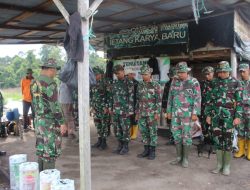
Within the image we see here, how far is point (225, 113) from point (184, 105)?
2.33ft

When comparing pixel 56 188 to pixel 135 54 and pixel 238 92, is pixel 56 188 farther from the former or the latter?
pixel 135 54

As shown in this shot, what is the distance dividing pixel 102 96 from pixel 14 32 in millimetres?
3850

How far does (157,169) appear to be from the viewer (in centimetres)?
556

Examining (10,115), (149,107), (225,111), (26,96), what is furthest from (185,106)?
(26,96)

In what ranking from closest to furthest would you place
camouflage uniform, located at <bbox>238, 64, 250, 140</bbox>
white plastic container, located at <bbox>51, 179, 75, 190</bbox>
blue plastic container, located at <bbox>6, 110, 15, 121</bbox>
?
1. white plastic container, located at <bbox>51, 179, 75, 190</bbox>
2. camouflage uniform, located at <bbox>238, 64, 250, 140</bbox>
3. blue plastic container, located at <bbox>6, 110, 15, 121</bbox>

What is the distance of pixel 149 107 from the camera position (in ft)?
19.7

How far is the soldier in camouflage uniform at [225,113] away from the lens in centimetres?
509

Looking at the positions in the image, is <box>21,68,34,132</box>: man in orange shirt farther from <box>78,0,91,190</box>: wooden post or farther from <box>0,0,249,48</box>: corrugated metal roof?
<box>78,0,91,190</box>: wooden post

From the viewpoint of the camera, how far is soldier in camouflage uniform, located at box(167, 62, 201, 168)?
17.7 feet

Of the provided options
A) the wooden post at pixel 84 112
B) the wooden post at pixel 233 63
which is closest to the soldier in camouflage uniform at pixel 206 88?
the wooden post at pixel 233 63

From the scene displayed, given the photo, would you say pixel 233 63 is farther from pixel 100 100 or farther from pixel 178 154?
pixel 100 100

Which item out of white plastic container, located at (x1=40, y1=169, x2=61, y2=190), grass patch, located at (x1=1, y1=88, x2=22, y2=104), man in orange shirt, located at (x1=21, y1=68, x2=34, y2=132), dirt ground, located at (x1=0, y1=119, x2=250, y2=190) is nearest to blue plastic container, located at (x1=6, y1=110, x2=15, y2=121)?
man in orange shirt, located at (x1=21, y1=68, x2=34, y2=132)

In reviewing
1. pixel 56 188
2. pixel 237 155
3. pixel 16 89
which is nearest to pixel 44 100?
pixel 56 188

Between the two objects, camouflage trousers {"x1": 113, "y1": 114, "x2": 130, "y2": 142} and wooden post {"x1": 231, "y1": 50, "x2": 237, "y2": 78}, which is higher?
wooden post {"x1": 231, "y1": 50, "x2": 237, "y2": 78}
